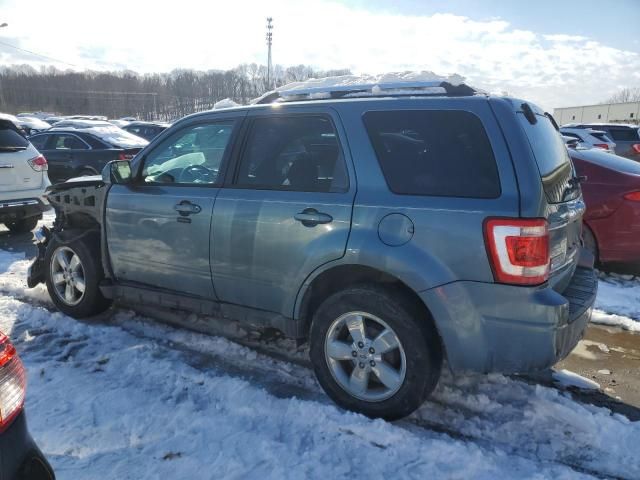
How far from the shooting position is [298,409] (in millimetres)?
3123

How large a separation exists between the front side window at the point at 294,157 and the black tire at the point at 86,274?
1832 mm

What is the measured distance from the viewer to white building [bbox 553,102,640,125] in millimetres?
56406

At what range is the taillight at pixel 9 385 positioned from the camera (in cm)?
173

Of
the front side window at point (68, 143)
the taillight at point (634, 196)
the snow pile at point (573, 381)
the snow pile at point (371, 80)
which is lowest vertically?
the snow pile at point (573, 381)

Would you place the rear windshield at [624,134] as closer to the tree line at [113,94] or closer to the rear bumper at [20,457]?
the rear bumper at [20,457]

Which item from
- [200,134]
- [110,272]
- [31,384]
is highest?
[200,134]

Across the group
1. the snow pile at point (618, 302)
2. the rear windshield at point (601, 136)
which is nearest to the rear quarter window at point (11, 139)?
the snow pile at point (618, 302)

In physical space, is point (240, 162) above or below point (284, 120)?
below

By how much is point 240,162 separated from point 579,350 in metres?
3.13

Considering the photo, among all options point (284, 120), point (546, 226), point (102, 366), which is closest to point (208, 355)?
point (102, 366)

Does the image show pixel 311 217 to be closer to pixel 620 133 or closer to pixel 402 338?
pixel 402 338

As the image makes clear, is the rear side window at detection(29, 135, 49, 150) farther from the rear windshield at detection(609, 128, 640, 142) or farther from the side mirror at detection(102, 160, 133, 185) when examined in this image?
the rear windshield at detection(609, 128, 640, 142)

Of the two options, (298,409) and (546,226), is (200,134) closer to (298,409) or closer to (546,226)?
(298,409)

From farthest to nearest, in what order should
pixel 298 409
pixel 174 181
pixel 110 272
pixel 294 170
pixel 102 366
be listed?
pixel 110 272 < pixel 174 181 < pixel 102 366 < pixel 294 170 < pixel 298 409
